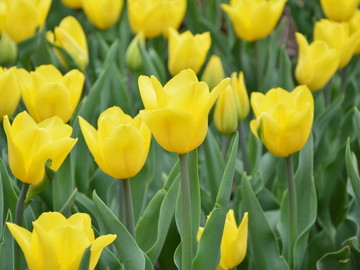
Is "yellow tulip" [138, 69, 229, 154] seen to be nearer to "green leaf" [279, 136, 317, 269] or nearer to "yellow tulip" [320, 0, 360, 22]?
"green leaf" [279, 136, 317, 269]

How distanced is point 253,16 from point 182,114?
3.53 ft

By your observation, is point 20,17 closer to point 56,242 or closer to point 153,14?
point 153,14

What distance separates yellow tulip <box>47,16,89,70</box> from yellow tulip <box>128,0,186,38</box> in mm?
235

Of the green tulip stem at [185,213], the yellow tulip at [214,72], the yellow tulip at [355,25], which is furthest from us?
the yellow tulip at [355,25]

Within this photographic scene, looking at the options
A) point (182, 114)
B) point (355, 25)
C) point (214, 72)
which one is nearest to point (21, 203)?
point (182, 114)


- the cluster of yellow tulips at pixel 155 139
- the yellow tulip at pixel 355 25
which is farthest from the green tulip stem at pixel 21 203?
the yellow tulip at pixel 355 25

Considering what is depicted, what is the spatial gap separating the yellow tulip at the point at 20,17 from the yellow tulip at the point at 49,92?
1.43 ft

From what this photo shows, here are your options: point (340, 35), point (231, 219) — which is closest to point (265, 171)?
point (340, 35)

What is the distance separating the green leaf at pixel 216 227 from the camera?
118 cm

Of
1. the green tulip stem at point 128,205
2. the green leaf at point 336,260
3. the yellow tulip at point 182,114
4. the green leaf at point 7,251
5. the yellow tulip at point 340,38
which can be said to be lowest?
the green leaf at point 336,260

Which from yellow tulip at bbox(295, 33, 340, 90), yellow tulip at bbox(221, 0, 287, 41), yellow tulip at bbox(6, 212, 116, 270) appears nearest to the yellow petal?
yellow tulip at bbox(6, 212, 116, 270)

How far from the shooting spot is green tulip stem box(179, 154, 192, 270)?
3.72 feet

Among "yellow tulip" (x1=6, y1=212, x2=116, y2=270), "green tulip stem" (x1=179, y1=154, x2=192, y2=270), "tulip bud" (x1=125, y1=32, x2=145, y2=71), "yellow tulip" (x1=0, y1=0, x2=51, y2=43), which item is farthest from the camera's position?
"tulip bud" (x1=125, y1=32, x2=145, y2=71)

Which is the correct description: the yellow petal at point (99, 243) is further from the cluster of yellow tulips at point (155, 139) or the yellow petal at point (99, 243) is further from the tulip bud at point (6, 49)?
the tulip bud at point (6, 49)
